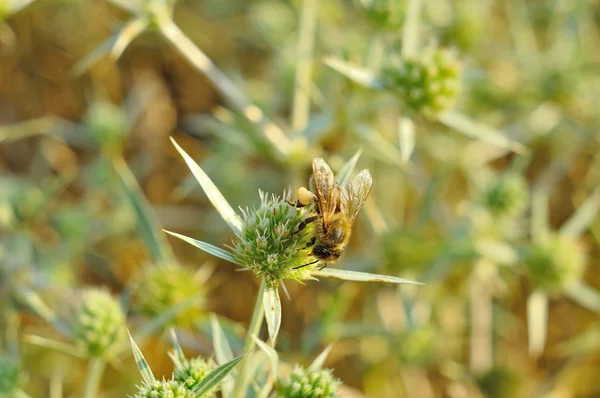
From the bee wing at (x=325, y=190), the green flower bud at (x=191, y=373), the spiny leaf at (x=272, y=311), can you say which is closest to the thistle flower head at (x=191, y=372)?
the green flower bud at (x=191, y=373)

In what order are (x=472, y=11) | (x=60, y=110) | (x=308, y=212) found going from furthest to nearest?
1. (x=60, y=110)
2. (x=472, y=11)
3. (x=308, y=212)

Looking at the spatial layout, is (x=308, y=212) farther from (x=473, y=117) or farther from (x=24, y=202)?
(x=473, y=117)

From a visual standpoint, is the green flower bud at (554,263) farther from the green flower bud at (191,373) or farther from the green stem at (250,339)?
the green flower bud at (191,373)

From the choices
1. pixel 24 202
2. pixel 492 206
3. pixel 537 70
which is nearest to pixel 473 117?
pixel 537 70

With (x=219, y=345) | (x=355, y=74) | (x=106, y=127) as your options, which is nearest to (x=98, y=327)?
(x=219, y=345)

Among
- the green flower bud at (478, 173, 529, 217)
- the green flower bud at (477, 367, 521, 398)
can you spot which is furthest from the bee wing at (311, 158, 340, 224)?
the green flower bud at (477, 367, 521, 398)

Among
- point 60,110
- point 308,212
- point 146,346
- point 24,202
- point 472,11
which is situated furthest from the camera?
point 60,110

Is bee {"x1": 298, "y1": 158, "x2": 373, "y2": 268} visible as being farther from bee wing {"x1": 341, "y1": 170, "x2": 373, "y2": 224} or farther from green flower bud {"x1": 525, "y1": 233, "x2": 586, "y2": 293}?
green flower bud {"x1": 525, "y1": 233, "x2": 586, "y2": 293}
